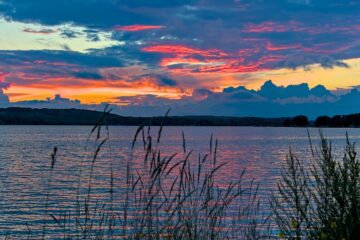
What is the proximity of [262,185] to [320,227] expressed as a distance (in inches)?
1448

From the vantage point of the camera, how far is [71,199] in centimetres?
3731

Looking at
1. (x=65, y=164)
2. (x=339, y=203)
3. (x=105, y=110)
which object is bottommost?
(x=65, y=164)

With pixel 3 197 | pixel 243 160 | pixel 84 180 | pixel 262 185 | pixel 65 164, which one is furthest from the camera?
pixel 243 160

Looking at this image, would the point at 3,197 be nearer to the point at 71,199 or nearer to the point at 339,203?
the point at 71,199

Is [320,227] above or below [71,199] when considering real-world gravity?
above

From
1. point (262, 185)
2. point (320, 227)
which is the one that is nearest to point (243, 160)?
point (262, 185)

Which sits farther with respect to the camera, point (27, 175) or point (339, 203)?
point (27, 175)

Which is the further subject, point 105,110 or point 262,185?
point 262,185

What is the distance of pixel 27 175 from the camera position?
54.2 metres

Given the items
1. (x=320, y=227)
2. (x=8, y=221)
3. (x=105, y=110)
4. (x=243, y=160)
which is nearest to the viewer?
(x=105, y=110)

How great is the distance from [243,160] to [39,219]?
2099 inches

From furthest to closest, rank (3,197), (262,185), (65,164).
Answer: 1. (65,164)
2. (262,185)
3. (3,197)

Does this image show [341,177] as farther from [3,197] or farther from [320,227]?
[3,197]

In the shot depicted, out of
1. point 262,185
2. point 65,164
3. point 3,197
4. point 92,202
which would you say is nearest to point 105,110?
point 92,202
